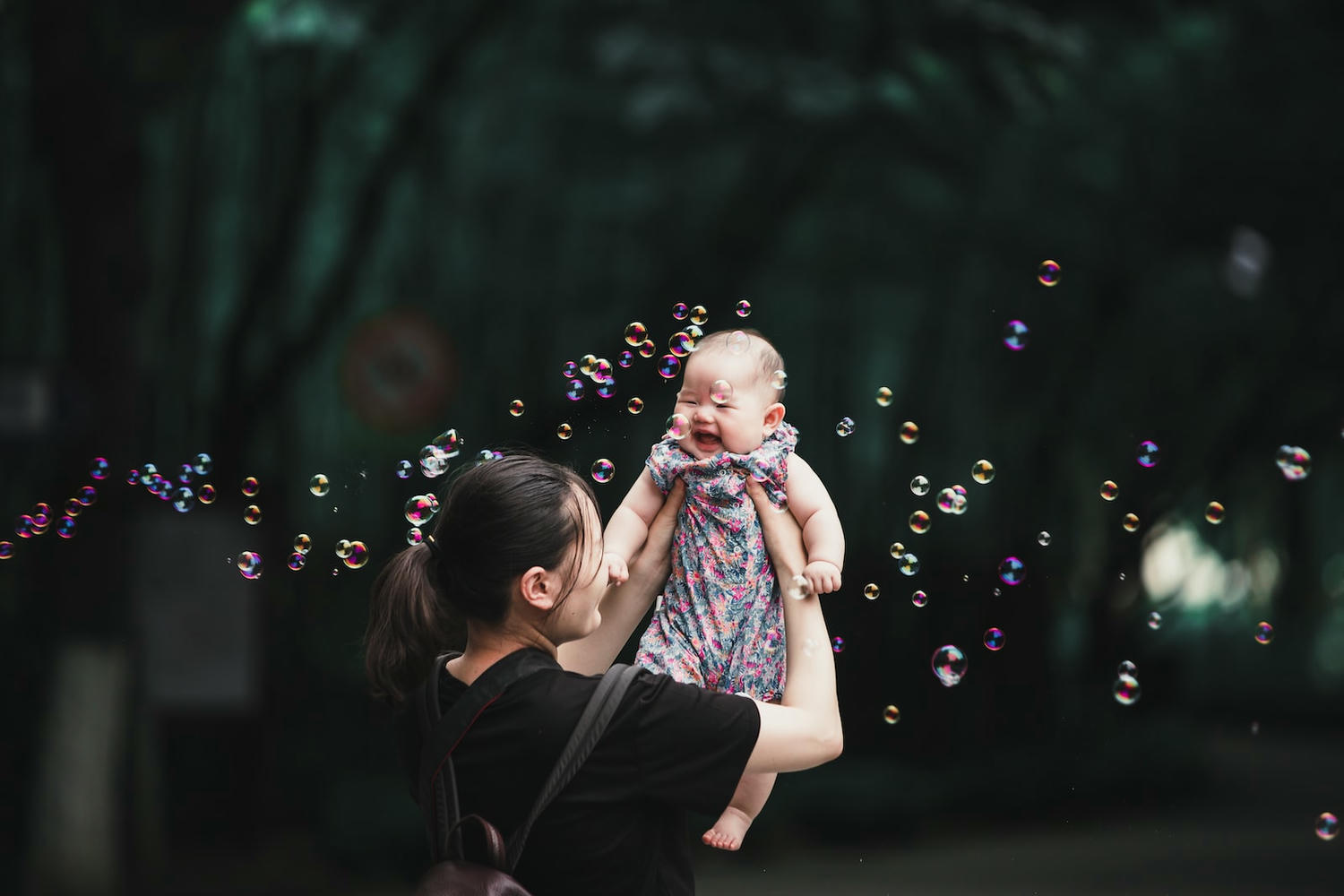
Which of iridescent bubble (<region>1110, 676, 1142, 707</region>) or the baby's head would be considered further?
iridescent bubble (<region>1110, 676, 1142, 707</region>)

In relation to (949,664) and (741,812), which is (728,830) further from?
(949,664)

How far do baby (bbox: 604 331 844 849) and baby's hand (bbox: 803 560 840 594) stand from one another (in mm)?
62

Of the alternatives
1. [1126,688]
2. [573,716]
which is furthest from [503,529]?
[1126,688]

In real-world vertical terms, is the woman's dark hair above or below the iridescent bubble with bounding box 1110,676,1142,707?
above

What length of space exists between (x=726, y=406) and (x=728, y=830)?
22.2 inches

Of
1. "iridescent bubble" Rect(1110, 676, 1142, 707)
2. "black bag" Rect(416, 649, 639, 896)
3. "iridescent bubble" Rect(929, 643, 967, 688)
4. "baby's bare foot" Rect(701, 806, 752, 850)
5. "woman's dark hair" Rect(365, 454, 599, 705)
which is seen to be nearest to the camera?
"black bag" Rect(416, 649, 639, 896)

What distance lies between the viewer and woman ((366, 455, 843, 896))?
1.68m

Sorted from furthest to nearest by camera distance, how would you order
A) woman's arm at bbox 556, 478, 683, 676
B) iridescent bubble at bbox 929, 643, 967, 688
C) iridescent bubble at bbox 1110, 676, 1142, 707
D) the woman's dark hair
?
iridescent bubble at bbox 1110, 676, 1142, 707, iridescent bubble at bbox 929, 643, 967, 688, woman's arm at bbox 556, 478, 683, 676, the woman's dark hair

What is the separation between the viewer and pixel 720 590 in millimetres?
1971

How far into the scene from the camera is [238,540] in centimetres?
698

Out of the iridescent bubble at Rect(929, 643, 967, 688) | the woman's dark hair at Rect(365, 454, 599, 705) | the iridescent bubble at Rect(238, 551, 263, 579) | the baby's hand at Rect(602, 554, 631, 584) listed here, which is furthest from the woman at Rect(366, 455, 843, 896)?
the iridescent bubble at Rect(238, 551, 263, 579)

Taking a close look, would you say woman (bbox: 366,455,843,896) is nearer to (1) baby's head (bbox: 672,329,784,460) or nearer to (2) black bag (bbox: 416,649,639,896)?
(2) black bag (bbox: 416,649,639,896)

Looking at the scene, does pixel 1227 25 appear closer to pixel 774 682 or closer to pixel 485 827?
pixel 774 682

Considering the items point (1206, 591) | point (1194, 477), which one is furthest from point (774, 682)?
point (1206, 591)
